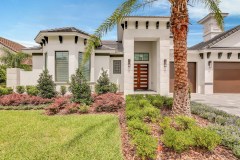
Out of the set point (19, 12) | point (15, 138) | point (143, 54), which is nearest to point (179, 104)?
point (15, 138)

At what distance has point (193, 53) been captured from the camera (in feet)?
60.5

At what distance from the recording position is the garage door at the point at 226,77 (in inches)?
724

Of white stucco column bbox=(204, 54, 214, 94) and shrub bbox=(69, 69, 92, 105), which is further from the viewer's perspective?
white stucco column bbox=(204, 54, 214, 94)

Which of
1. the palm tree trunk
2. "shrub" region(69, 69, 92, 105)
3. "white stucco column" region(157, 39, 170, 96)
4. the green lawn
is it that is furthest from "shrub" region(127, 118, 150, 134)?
"white stucco column" region(157, 39, 170, 96)

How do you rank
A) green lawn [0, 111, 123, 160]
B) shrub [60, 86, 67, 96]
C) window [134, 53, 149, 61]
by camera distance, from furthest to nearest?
window [134, 53, 149, 61]
shrub [60, 86, 67, 96]
green lawn [0, 111, 123, 160]

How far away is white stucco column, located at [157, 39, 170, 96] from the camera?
15.1 metres

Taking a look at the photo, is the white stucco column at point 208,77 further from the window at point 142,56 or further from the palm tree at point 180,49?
the palm tree at point 180,49

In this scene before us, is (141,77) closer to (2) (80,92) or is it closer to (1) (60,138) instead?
(2) (80,92)

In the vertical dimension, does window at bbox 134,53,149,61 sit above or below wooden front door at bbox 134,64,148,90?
above

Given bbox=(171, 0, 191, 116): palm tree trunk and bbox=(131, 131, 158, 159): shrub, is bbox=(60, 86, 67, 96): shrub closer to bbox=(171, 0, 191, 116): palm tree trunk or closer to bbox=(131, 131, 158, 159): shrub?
bbox=(171, 0, 191, 116): palm tree trunk

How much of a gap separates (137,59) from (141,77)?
1.78 m

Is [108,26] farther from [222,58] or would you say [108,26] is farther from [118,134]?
[222,58]

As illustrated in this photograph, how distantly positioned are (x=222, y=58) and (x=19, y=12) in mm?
17358

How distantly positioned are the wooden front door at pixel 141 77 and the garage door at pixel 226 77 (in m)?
6.68
